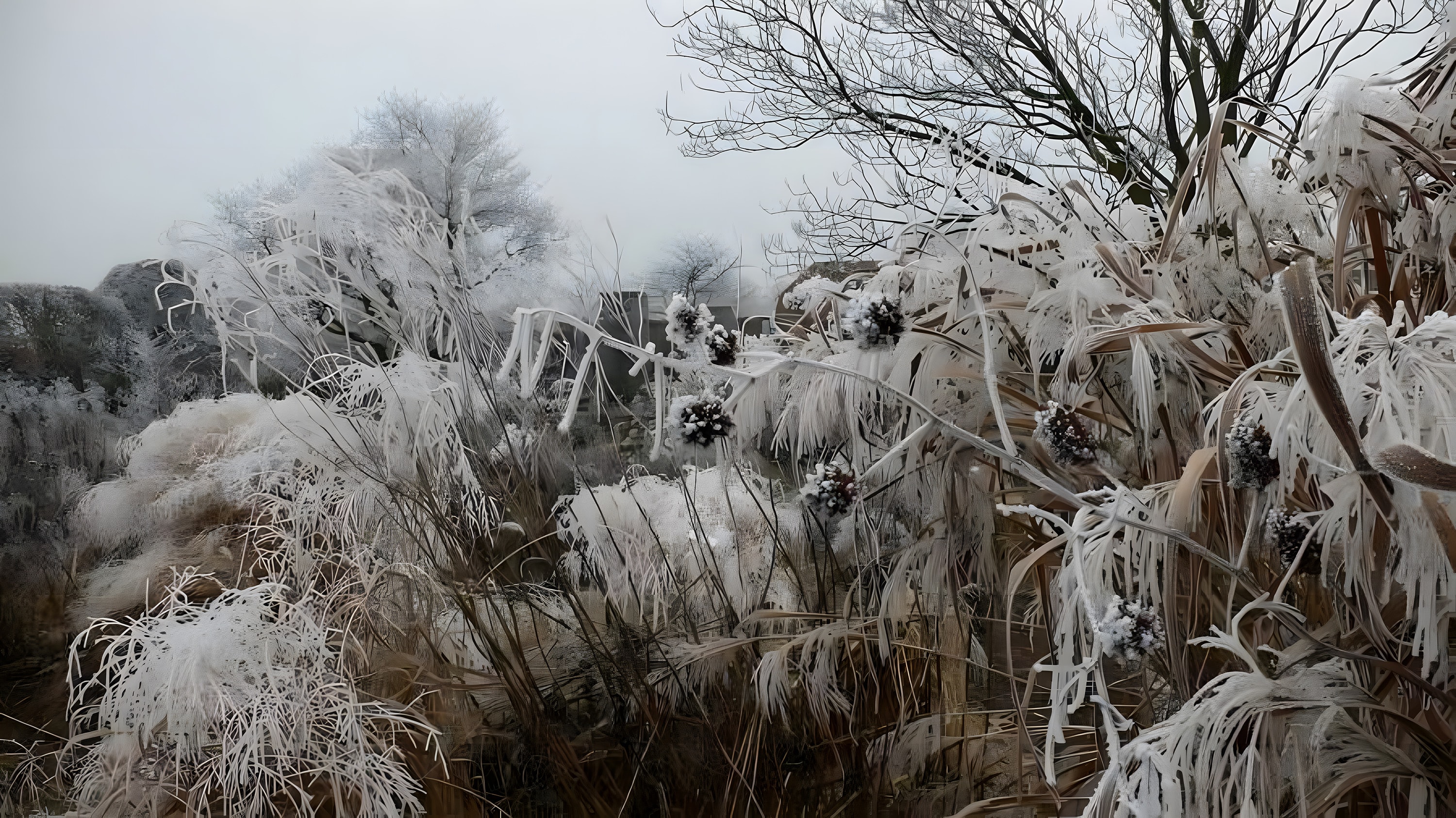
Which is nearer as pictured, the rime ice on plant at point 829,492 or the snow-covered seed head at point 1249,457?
the snow-covered seed head at point 1249,457

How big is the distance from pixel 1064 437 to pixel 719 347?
0.27m

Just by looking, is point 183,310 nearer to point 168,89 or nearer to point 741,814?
point 168,89

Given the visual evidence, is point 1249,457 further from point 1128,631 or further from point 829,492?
point 829,492

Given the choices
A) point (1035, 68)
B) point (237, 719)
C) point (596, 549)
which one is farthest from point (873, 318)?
point (1035, 68)

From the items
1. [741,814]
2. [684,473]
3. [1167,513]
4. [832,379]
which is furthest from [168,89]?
[1167,513]

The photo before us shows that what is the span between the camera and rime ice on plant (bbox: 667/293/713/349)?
0.79 meters

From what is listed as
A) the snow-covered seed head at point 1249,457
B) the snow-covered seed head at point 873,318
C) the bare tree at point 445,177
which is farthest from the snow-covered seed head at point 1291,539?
the bare tree at point 445,177

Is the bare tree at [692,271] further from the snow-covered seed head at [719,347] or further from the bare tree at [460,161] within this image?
the snow-covered seed head at [719,347]

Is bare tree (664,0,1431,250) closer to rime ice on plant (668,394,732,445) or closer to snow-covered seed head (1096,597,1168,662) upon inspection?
rime ice on plant (668,394,732,445)

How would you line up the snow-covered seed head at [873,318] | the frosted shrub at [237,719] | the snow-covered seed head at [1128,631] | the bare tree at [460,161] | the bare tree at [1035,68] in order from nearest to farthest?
1. the snow-covered seed head at [1128,631]
2. the snow-covered seed head at [873,318]
3. the frosted shrub at [237,719]
4. the bare tree at [460,161]
5. the bare tree at [1035,68]

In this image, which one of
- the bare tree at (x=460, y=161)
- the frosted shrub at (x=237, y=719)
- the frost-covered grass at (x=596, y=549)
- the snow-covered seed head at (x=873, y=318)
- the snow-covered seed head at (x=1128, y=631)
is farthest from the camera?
the bare tree at (x=460, y=161)

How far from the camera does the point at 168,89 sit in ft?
4.50

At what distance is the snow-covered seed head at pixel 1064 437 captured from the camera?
29.7 inches

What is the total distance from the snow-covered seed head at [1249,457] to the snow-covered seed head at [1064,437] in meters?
0.11
